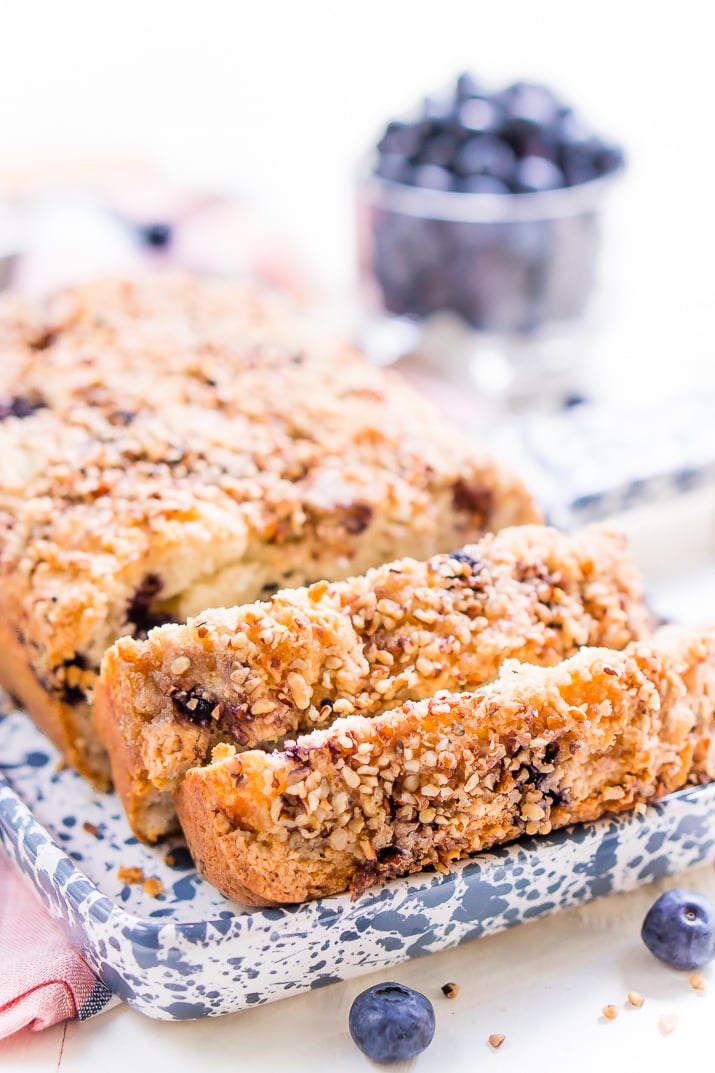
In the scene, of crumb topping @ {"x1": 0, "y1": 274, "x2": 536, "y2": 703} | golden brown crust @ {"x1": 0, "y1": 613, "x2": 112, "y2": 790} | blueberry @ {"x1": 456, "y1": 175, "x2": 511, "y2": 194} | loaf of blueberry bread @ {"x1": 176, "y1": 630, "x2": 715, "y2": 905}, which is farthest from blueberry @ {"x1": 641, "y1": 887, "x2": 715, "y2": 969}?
blueberry @ {"x1": 456, "y1": 175, "x2": 511, "y2": 194}

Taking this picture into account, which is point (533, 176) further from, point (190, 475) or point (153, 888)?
point (153, 888)

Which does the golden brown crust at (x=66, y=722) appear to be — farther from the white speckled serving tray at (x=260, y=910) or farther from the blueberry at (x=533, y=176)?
the blueberry at (x=533, y=176)

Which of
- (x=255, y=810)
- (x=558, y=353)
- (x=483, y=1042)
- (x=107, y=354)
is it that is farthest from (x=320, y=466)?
(x=558, y=353)

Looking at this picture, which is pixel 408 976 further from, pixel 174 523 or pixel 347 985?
pixel 174 523

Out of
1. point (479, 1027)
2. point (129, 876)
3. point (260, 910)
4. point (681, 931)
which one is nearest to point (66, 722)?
point (129, 876)

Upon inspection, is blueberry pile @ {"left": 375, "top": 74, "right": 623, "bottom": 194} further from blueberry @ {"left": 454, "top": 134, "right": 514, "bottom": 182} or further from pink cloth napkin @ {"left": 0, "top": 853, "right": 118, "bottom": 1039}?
pink cloth napkin @ {"left": 0, "top": 853, "right": 118, "bottom": 1039}

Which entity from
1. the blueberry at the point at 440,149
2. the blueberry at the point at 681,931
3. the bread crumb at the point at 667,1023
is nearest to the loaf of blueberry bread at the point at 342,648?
the blueberry at the point at 681,931
